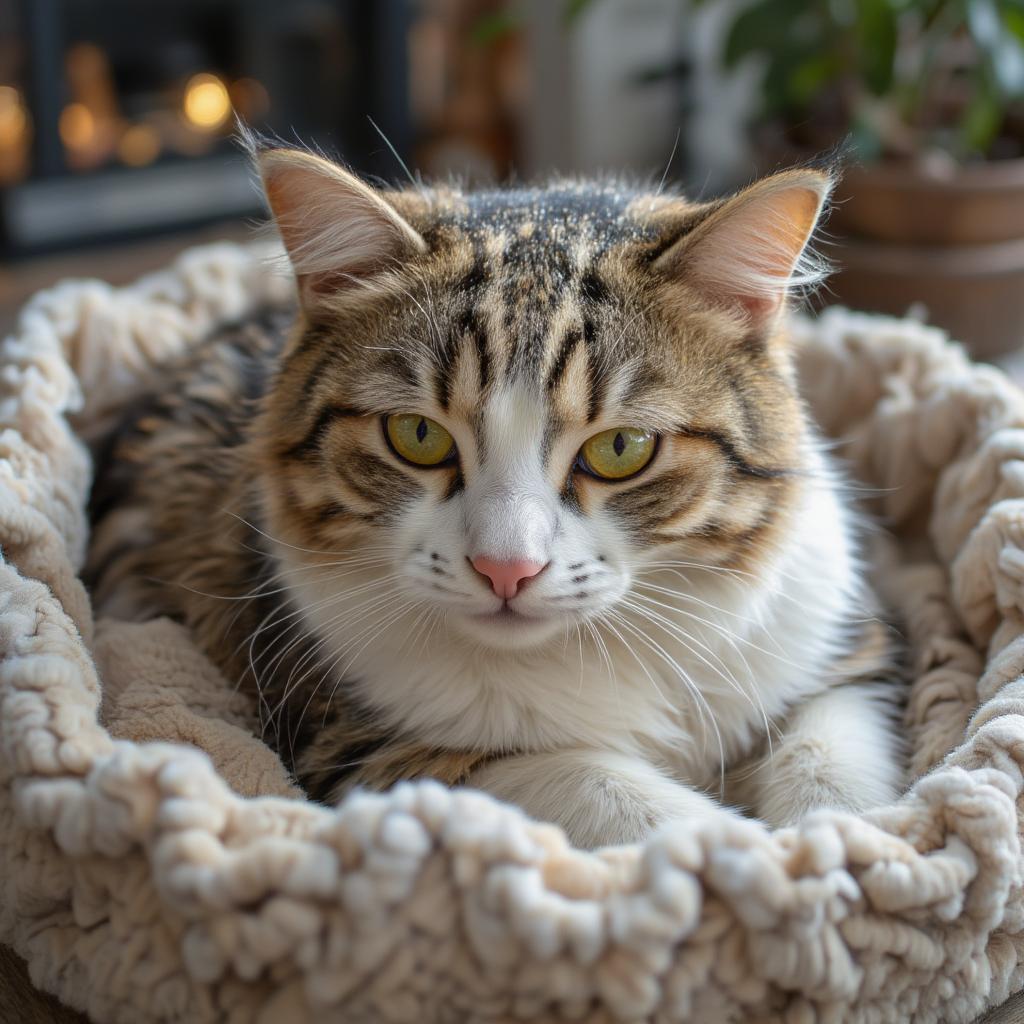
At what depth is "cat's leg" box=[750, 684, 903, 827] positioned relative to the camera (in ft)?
4.06

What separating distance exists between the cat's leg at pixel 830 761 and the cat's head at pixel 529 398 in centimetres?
22

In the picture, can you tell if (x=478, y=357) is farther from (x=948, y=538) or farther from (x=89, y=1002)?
(x=948, y=538)

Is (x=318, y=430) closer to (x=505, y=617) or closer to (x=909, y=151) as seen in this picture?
(x=505, y=617)

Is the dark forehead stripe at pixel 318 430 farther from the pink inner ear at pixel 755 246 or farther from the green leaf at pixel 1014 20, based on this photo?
the green leaf at pixel 1014 20

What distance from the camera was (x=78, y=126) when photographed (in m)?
3.81

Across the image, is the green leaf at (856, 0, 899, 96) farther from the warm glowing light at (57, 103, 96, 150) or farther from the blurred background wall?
the warm glowing light at (57, 103, 96, 150)

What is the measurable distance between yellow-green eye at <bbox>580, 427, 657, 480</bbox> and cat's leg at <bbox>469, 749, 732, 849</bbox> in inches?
11.9

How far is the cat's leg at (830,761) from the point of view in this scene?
4.06 feet

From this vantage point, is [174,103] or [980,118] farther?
[174,103]

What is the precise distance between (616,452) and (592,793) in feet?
1.11

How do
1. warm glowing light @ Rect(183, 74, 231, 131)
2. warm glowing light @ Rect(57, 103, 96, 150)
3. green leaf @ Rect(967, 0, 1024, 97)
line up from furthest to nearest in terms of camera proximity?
warm glowing light @ Rect(183, 74, 231, 131)
warm glowing light @ Rect(57, 103, 96, 150)
green leaf @ Rect(967, 0, 1024, 97)

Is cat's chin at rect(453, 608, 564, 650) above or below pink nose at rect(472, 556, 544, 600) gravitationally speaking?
below

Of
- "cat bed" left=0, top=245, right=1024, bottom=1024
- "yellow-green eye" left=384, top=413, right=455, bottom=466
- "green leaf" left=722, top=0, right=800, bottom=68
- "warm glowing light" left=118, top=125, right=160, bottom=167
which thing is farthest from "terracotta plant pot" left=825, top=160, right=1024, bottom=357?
"warm glowing light" left=118, top=125, right=160, bottom=167

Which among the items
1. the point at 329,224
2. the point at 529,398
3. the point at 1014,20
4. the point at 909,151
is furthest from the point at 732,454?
the point at 909,151
